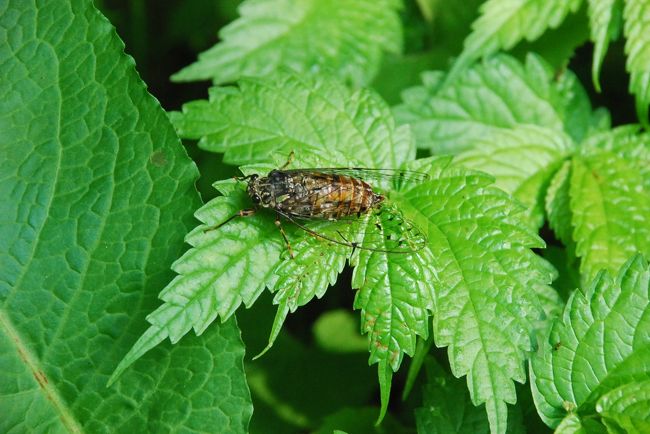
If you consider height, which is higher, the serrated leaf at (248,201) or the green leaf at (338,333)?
the serrated leaf at (248,201)

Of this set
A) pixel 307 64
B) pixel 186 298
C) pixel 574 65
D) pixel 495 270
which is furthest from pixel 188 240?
pixel 574 65

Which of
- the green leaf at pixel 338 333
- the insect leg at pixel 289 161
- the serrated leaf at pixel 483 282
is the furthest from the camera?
the green leaf at pixel 338 333

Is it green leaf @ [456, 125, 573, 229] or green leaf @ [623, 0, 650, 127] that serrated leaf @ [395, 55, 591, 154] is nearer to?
green leaf @ [456, 125, 573, 229]

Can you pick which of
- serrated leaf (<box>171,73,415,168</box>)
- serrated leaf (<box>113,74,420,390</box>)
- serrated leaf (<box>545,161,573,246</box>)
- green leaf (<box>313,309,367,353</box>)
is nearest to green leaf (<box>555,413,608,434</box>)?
serrated leaf (<box>113,74,420,390</box>)

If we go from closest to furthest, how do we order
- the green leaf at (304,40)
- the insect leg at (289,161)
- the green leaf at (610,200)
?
the insect leg at (289,161) → the green leaf at (610,200) → the green leaf at (304,40)

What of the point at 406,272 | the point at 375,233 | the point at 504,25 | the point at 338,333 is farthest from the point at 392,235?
the point at 504,25

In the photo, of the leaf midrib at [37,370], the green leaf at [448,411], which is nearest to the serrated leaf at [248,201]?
the green leaf at [448,411]

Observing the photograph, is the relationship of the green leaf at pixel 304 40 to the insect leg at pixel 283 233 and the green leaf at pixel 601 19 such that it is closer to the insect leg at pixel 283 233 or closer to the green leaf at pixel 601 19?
the green leaf at pixel 601 19
